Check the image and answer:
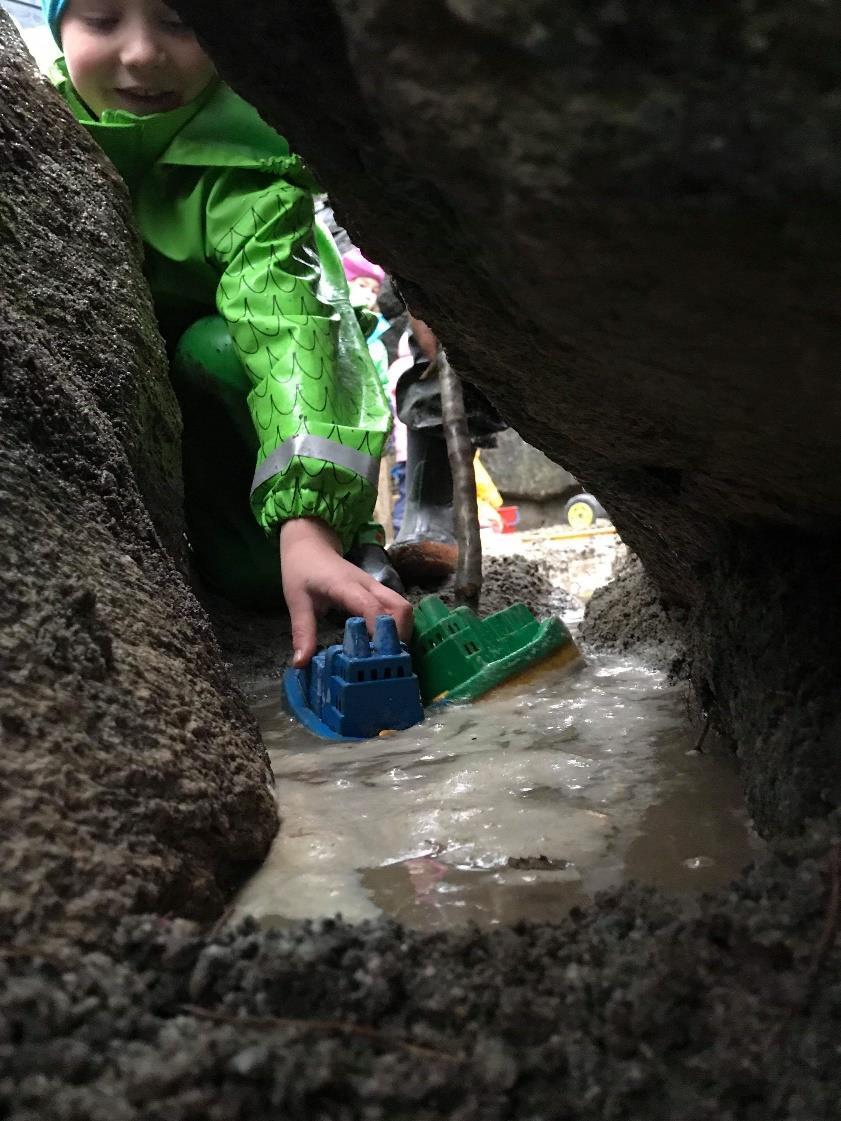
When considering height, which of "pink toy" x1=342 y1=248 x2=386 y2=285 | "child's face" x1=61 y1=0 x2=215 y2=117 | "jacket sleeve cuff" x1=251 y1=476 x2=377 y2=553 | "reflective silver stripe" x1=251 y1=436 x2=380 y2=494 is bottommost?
"jacket sleeve cuff" x1=251 y1=476 x2=377 y2=553

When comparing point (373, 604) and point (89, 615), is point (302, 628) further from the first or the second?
point (89, 615)

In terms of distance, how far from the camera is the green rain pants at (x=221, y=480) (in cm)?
195

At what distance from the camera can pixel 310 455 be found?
60.6 inches

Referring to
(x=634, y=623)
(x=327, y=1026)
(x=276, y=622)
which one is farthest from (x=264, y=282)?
(x=327, y=1026)

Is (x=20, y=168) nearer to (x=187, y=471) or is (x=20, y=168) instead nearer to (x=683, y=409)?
(x=683, y=409)

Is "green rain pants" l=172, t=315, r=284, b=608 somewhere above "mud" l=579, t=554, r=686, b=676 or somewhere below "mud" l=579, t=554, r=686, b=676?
above

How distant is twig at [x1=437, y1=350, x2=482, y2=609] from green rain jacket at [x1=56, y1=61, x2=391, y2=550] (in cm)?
47

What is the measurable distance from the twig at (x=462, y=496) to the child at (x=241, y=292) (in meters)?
0.36

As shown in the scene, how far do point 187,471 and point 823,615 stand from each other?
1.67 m

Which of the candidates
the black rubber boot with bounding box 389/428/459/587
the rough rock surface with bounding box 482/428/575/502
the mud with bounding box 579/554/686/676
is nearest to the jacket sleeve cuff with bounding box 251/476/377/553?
the mud with bounding box 579/554/686/676

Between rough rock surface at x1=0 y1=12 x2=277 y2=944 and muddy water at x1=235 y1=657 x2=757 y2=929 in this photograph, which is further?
muddy water at x1=235 y1=657 x2=757 y2=929

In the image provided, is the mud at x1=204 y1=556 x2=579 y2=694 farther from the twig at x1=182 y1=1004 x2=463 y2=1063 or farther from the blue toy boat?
the twig at x1=182 y1=1004 x2=463 y2=1063

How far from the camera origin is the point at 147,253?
1886 millimetres

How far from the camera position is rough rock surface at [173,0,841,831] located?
0.36 m
